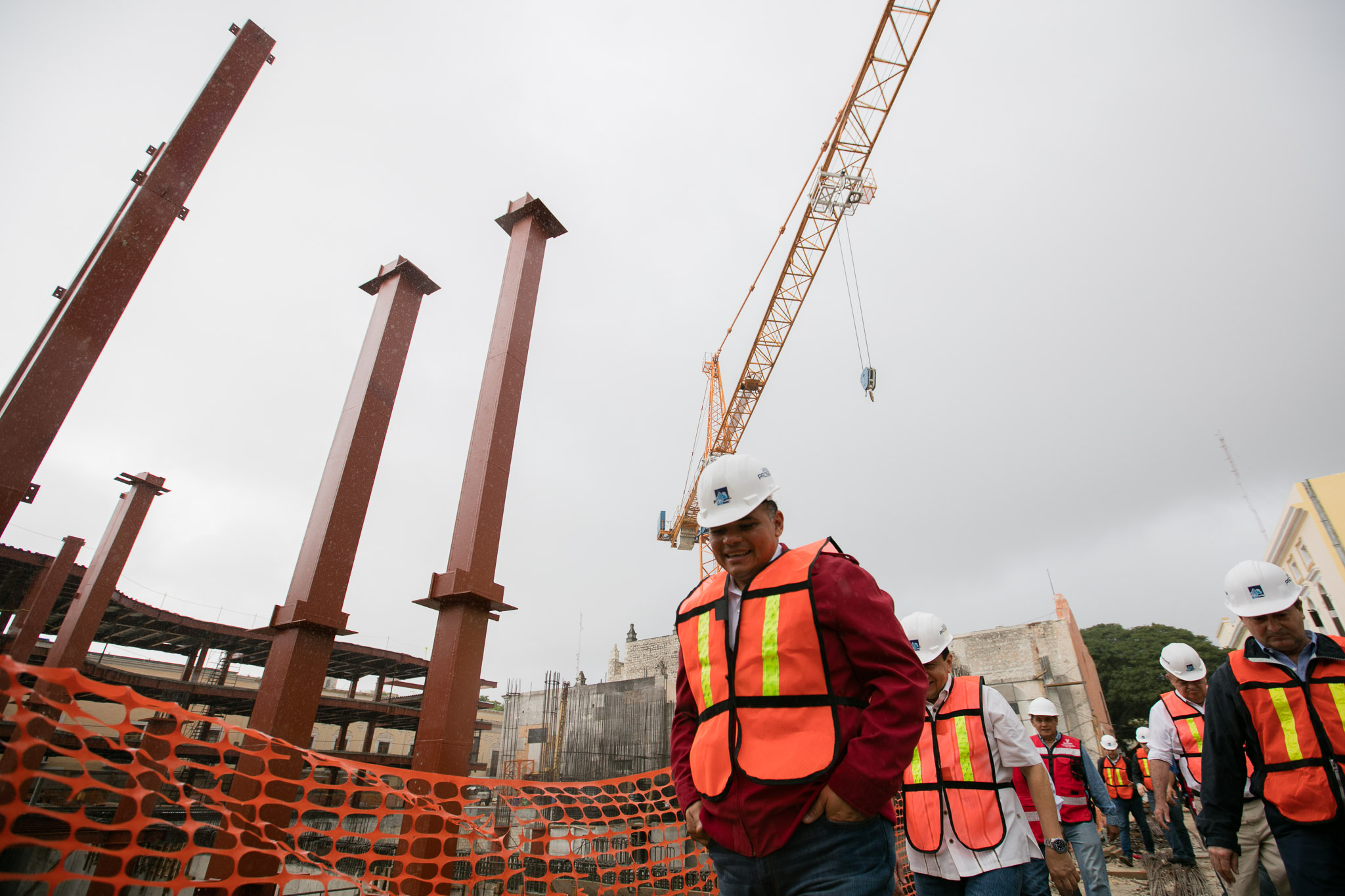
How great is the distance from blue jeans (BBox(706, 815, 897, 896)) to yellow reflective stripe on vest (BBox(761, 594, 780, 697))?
0.37 m

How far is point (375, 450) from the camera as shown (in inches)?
228

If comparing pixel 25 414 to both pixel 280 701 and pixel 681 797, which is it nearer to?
pixel 280 701

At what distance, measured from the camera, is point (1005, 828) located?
10.0 feet

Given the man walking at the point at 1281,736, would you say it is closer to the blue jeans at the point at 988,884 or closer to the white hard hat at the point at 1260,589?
the white hard hat at the point at 1260,589

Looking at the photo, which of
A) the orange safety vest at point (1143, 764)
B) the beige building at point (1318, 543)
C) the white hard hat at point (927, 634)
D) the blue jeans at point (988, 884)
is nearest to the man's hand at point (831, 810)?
the blue jeans at point (988, 884)

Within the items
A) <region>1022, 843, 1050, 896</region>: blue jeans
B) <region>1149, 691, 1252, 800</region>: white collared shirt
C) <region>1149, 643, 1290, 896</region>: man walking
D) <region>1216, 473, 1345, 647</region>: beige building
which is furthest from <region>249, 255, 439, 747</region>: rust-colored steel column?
<region>1216, 473, 1345, 647</region>: beige building

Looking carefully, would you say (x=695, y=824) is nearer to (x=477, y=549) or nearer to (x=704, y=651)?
(x=704, y=651)

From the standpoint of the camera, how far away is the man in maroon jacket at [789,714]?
70.1 inches

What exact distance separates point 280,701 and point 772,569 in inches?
169

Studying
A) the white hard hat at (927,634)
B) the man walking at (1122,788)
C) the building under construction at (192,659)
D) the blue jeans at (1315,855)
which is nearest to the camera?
the blue jeans at (1315,855)

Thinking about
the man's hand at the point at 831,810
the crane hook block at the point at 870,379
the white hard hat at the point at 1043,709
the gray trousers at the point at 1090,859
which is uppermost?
the crane hook block at the point at 870,379

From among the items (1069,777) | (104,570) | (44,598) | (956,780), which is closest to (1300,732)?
(956,780)

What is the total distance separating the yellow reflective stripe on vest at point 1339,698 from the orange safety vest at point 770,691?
95.9 inches

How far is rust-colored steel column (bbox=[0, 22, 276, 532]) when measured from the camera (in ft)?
13.0
